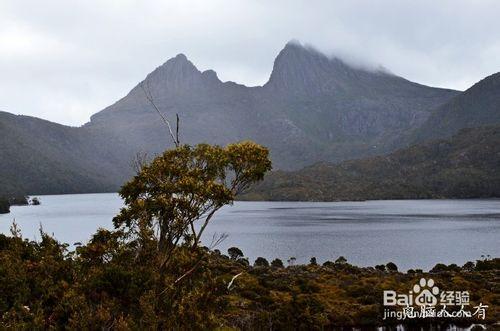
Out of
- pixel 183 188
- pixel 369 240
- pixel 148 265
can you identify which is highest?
pixel 183 188

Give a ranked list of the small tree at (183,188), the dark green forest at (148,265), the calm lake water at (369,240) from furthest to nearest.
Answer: the calm lake water at (369,240) → the small tree at (183,188) → the dark green forest at (148,265)

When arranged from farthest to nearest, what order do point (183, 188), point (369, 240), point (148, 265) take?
point (369, 240) → point (148, 265) → point (183, 188)

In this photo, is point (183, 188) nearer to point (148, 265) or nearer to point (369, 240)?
point (148, 265)

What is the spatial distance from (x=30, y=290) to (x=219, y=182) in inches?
389

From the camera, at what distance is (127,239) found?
23094 mm

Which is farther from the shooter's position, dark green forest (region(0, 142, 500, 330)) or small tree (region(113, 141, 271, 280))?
small tree (region(113, 141, 271, 280))

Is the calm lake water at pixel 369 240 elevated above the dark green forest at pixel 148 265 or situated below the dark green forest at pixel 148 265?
below

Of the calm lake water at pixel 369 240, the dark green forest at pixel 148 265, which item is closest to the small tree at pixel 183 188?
the dark green forest at pixel 148 265

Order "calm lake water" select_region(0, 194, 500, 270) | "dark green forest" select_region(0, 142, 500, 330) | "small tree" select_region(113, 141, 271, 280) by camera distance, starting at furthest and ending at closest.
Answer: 1. "calm lake water" select_region(0, 194, 500, 270)
2. "small tree" select_region(113, 141, 271, 280)
3. "dark green forest" select_region(0, 142, 500, 330)

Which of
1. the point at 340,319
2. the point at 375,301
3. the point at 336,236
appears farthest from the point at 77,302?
the point at 336,236

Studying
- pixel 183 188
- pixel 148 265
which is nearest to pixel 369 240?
pixel 148 265

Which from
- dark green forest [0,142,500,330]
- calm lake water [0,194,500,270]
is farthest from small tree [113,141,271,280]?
calm lake water [0,194,500,270]

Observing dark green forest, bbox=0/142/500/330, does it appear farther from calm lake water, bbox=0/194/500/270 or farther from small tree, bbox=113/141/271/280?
calm lake water, bbox=0/194/500/270

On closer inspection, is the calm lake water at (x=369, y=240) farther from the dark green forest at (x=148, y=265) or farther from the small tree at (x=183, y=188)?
the small tree at (x=183, y=188)
